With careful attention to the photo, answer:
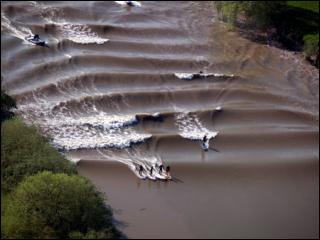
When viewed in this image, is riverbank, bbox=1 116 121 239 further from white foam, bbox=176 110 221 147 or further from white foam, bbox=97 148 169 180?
white foam, bbox=176 110 221 147

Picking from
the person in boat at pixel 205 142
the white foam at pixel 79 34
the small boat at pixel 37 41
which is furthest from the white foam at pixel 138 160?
the white foam at pixel 79 34

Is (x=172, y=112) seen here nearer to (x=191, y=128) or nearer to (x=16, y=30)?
(x=191, y=128)

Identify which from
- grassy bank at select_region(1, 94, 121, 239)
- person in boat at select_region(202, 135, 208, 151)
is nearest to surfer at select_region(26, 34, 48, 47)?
person in boat at select_region(202, 135, 208, 151)

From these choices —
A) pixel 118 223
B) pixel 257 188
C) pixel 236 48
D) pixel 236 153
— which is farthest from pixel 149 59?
pixel 118 223

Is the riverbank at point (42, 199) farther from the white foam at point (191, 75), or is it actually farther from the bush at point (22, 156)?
the white foam at point (191, 75)

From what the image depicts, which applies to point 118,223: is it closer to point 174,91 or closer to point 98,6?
point 174,91

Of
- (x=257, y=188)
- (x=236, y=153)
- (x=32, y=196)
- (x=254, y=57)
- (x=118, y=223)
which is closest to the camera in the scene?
Result: (x=32, y=196)
